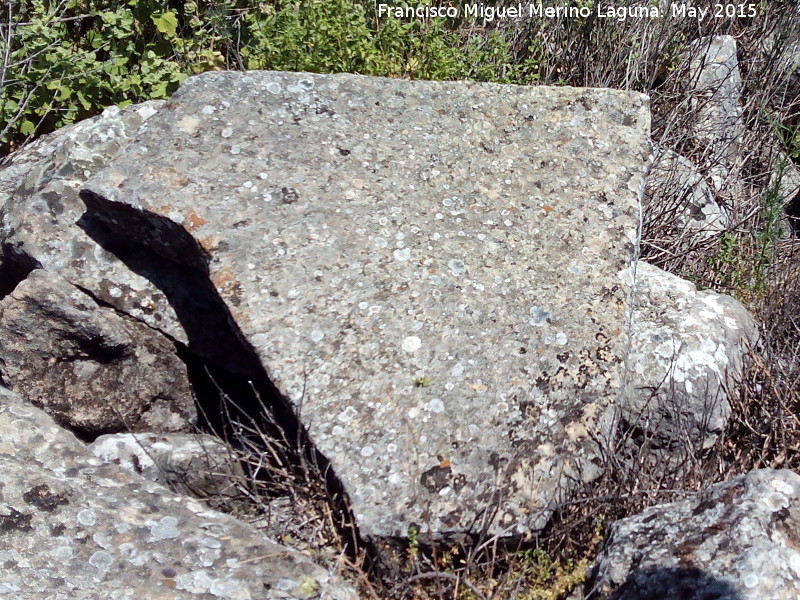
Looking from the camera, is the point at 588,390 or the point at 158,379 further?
the point at 158,379

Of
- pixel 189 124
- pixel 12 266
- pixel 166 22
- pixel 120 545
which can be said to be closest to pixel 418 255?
pixel 189 124

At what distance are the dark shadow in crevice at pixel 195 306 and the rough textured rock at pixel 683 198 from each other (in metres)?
2.21

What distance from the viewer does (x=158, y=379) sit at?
3010 mm

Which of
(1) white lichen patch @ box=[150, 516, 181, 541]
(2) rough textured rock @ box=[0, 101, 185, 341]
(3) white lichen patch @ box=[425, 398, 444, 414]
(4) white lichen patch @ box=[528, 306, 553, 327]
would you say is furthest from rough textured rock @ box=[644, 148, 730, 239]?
(1) white lichen patch @ box=[150, 516, 181, 541]

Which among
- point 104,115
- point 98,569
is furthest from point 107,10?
point 98,569

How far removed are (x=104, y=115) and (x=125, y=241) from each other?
662 millimetres

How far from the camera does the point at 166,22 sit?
3.85 meters

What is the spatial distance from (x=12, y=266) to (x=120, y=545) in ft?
5.25

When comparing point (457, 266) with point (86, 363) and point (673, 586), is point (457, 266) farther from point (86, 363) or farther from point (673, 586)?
→ point (86, 363)

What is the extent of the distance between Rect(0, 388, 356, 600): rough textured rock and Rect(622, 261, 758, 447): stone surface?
4.36 ft

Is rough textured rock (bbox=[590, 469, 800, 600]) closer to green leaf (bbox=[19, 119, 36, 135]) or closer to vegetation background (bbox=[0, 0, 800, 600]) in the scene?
vegetation background (bbox=[0, 0, 800, 600])

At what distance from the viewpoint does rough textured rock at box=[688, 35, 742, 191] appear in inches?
173

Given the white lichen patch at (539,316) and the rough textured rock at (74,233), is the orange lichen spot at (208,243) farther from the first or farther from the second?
the white lichen patch at (539,316)

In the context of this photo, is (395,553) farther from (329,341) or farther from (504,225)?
(504,225)
